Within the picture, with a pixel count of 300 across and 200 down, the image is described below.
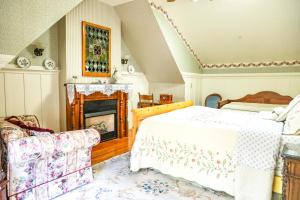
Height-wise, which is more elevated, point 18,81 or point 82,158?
point 18,81

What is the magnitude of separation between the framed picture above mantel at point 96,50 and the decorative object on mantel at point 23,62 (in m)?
0.91

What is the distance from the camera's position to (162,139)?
2.51m

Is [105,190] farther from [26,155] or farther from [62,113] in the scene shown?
[62,113]

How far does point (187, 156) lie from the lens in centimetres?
235

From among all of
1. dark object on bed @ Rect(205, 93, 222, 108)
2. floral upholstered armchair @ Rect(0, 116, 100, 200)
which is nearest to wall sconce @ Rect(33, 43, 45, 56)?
floral upholstered armchair @ Rect(0, 116, 100, 200)

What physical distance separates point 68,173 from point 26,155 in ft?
1.87

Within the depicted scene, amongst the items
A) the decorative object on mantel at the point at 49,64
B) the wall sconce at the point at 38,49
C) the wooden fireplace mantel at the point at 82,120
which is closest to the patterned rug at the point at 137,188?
the wooden fireplace mantel at the point at 82,120

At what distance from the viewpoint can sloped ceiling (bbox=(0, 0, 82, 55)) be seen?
2018 mm

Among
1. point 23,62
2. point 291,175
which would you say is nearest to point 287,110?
point 291,175

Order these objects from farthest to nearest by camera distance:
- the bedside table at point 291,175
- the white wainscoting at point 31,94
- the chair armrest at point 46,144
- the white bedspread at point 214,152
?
the white wainscoting at point 31,94, the white bedspread at point 214,152, the chair armrest at point 46,144, the bedside table at point 291,175

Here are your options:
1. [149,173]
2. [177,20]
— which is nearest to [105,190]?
[149,173]

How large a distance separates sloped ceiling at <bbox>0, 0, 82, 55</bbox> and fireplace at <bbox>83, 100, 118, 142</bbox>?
5.83 ft

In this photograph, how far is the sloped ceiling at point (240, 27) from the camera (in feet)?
11.5

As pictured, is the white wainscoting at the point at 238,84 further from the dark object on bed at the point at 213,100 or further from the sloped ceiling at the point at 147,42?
the sloped ceiling at the point at 147,42
